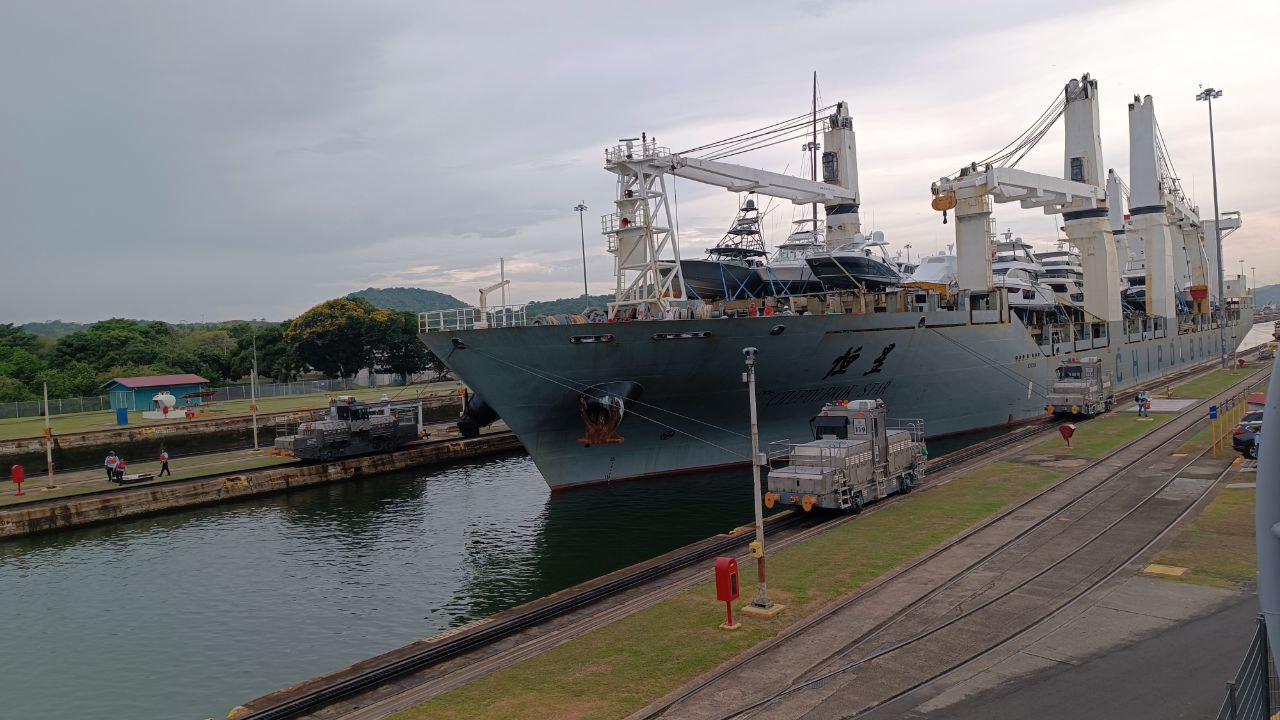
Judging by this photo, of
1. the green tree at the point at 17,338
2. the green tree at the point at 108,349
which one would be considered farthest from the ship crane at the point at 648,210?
the green tree at the point at 17,338

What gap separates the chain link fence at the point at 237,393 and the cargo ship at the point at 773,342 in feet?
167

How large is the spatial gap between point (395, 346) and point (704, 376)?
212 feet

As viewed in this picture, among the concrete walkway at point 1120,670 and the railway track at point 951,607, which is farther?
the railway track at point 951,607

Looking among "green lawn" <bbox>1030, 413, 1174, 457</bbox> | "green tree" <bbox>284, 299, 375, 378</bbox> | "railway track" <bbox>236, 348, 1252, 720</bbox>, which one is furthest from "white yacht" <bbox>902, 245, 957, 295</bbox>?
"green tree" <bbox>284, 299, 375, 378</bbox>

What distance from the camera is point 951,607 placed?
15023 millimetres

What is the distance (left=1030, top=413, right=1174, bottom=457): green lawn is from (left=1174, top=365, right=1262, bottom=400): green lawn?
39.1 feet

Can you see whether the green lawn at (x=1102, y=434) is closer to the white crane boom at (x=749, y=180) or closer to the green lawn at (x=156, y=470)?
the white crane boom at (x=749, y=180)

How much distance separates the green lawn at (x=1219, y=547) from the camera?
15.7m

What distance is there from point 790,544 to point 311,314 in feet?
255

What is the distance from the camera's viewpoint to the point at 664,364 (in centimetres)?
3034

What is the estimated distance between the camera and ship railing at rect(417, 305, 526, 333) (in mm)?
29688

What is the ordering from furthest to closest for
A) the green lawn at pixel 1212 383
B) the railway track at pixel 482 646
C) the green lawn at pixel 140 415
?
1. the green lawn at pixel 140 415
2. the green lawn at pixel 1212 383
3. the railway track at pixel 482 646

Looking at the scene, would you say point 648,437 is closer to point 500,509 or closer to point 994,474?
point 500,509

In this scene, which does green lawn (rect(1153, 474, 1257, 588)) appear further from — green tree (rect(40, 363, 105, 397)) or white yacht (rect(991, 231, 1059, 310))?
green tree (rect(40, 363, 105, 397))
